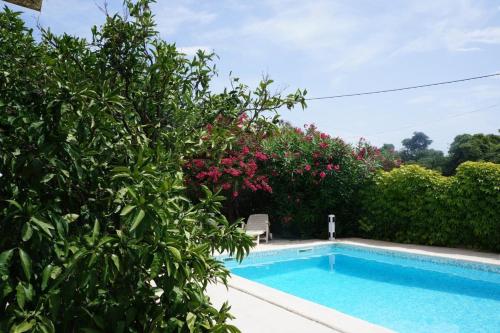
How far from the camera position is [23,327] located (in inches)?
62.6

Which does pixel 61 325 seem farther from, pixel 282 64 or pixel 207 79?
pixel 282 64

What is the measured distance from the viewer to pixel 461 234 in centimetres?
1170

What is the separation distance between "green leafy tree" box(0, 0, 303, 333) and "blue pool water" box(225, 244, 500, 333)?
19.1ft

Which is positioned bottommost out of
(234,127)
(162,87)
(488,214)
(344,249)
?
(344,249)

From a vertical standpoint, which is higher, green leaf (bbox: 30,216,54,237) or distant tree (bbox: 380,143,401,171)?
distant tree (bbox: 380,143,401,171)

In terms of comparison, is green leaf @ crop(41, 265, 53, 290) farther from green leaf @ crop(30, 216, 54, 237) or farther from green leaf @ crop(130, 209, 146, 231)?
green leaf @ crop(130, 209, 146, 231)

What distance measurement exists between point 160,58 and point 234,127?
32.5 inches

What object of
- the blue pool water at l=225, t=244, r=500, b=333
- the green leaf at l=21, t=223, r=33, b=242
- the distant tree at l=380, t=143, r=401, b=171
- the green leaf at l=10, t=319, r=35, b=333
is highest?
the distant tree at l=380, t=143, r=401, b=171

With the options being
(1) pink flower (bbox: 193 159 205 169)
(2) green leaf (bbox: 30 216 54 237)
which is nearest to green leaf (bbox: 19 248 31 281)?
(2) green leaf (bbox: 30 216 54 237)

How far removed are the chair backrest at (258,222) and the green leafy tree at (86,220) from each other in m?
11.0

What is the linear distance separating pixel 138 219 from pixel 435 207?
12.1m

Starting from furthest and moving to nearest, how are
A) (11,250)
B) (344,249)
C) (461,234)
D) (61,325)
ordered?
(344,249) → (461,234) → (61,325) → (11,250)

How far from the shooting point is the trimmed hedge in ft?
36.0

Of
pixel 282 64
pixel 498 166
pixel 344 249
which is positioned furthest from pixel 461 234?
pixel 282 64
